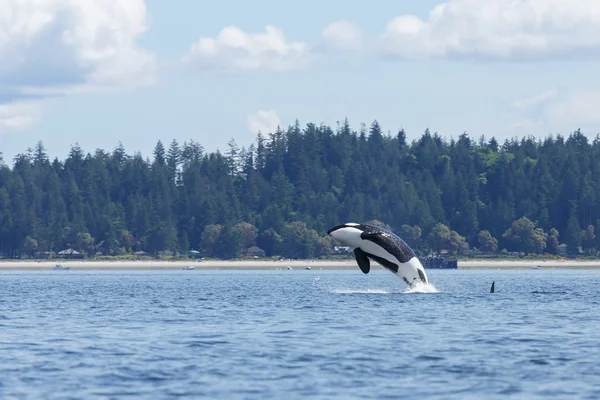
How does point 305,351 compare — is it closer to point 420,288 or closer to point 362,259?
point 362,259

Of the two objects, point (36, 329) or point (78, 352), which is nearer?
point (78, 352)

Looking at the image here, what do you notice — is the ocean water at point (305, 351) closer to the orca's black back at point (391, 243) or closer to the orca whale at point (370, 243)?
the orca whale at point (370, 243)

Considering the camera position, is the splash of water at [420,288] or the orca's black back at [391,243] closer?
the orca's black back at [391,243]

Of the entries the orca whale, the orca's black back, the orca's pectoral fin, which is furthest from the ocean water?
the orca's black back

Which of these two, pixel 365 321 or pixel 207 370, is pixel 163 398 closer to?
pixel 207 370

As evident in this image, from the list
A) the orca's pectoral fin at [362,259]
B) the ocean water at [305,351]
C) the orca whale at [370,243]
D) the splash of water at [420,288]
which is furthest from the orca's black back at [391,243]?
the splash of water at [420,288]

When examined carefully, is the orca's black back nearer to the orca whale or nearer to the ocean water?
the orca whale

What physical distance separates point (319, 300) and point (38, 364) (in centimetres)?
3720

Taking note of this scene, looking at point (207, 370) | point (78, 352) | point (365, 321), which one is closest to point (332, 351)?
point (207, 370)

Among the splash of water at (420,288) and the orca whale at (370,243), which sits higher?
the orca whale at (370,243)

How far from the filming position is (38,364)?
38438 millimetres

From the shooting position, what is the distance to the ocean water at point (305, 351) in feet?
108

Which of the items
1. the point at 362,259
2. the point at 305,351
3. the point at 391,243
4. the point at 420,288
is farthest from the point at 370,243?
the point at 305,351

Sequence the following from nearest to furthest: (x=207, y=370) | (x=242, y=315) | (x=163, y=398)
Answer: (x=163, y=398), (x=207, y=370), (x=242, y=315)
